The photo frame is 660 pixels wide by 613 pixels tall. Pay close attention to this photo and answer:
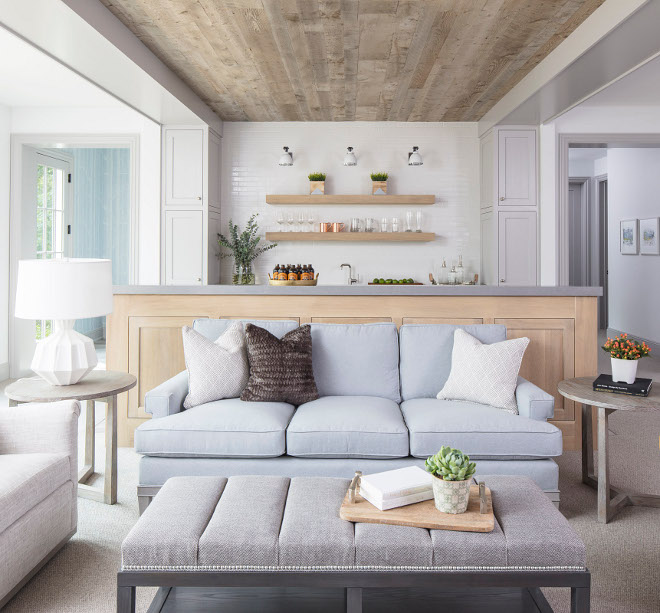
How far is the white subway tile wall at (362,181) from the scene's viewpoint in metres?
→ 6.64

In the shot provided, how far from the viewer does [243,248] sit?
21.2ft

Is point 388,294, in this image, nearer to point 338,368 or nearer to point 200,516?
point 338,368

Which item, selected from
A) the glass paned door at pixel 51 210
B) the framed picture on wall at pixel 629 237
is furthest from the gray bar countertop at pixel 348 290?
the framed picture on wall at pixel 629 237

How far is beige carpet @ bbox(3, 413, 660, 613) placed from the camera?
2240 mm

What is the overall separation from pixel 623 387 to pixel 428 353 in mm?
1015

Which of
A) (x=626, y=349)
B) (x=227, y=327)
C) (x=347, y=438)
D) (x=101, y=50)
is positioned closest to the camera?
(x=347, y=438)

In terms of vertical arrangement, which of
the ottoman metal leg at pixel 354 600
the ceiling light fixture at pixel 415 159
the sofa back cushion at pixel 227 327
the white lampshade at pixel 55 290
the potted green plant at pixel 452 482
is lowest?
the ottoman metal leg at pixel 354 600

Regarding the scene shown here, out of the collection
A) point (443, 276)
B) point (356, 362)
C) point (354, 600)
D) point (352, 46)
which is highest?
point (352, 46)

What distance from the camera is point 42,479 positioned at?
2.39m

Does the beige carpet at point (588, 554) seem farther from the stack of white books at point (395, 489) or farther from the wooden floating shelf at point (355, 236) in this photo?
the wooden floating shelf at point (355, 236)

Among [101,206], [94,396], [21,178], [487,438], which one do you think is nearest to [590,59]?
[487,438]

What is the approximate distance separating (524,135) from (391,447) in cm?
431

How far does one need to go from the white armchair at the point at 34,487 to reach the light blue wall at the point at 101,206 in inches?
261

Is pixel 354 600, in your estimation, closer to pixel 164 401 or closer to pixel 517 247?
pixel 164 401
